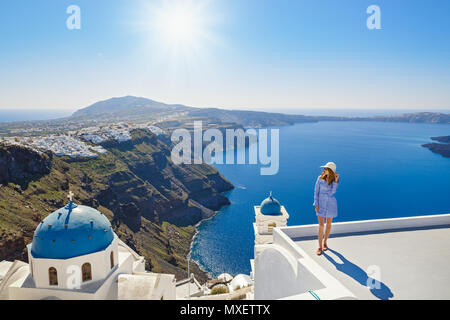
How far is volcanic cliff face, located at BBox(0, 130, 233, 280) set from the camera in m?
33.8

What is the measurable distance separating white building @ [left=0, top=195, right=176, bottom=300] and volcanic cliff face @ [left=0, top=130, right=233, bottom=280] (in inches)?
789

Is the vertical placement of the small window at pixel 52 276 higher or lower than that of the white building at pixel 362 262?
lower

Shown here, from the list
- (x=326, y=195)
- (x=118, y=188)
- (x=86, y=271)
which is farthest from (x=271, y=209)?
(x=118, y=188)

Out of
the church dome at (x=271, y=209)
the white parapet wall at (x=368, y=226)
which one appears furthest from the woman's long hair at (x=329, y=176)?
the church dome at (x=271, y=209)

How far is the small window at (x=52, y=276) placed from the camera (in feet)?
33.7

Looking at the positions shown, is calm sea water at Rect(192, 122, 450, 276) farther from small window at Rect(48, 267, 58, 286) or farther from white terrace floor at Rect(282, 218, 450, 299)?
white terrace floor at Rect(282, 218, 450, 299)

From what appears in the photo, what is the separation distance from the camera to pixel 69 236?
407 inches

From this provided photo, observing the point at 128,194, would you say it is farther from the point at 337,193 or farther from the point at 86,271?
the point at 86,271

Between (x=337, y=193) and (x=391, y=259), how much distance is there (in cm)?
6240

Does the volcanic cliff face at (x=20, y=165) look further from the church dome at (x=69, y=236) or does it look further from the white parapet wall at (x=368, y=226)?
the white parapet wall at (x=368, y=226)

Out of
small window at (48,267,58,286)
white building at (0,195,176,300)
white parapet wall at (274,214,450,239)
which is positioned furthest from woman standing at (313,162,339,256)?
small window at (48,267,58,286)

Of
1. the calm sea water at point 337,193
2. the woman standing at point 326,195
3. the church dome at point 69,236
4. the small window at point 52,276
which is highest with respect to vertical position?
the woman standing at point 326,195

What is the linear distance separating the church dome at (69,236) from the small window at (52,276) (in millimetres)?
503

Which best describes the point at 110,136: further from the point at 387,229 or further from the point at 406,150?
the point at 406,150
